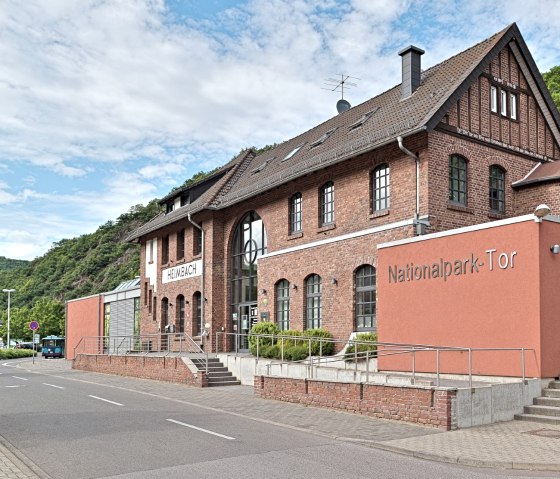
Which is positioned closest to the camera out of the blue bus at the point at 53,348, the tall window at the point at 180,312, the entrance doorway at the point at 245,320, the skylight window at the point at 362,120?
the skylight window at the point at 362,120

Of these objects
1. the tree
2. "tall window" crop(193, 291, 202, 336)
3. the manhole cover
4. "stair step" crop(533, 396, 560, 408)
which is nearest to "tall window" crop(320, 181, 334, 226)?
"tall window" crop(193, 291, 202, 336)

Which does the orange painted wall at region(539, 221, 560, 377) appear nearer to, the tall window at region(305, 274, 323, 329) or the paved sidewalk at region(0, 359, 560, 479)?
the paved sidewalk at region(0, 359, 560, 479)

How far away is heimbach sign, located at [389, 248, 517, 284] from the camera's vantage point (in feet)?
47.9

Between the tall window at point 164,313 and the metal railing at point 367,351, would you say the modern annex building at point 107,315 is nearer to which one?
the tall window at point 164,313

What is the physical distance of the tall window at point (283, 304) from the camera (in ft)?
82.4

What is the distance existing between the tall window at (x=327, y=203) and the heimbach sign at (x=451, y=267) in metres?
6.14

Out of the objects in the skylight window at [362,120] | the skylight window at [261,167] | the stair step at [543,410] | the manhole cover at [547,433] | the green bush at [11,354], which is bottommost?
the green bush at [11,354]

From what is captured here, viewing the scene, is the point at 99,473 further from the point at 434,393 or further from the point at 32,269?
the point at 32,269

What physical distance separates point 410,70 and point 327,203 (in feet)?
17.5

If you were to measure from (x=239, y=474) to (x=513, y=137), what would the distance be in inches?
673

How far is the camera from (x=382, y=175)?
21188 millimetres

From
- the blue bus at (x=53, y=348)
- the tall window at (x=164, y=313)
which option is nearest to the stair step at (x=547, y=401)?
the tall window at (x=164, y=313)

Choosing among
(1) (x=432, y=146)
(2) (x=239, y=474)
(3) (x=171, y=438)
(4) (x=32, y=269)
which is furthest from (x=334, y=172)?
(4) (x=32, y=269)

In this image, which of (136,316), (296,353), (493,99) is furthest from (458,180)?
(136,316)
